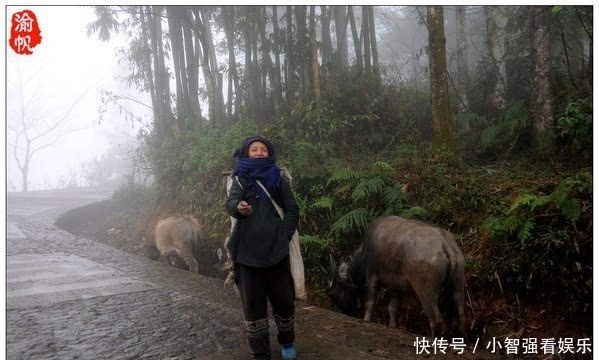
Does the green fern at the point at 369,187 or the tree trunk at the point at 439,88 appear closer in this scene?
the green fern at the point at 369,187

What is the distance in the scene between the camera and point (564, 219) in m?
4.75

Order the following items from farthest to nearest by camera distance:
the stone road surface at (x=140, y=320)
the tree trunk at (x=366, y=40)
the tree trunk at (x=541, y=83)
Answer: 1. the tree trunk at (x=366, y=40)
2. the tree trunk at (x=541, y=83)
3. the stone road surface at (x=140, y=320)

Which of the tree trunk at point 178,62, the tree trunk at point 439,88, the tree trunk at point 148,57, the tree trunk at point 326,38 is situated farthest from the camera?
the tree trunk at point 148,57

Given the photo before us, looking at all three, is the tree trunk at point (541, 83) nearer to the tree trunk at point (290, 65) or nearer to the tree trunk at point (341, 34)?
the tree trunk at point (341, 34)

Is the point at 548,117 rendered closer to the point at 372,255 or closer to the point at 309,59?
the point at 372,255

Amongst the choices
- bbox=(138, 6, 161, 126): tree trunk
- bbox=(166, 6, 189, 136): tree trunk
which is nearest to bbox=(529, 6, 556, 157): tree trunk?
bbox=(166, 6, 189, 136): tree trunk

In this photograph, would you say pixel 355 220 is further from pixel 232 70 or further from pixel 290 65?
pixel 232 70

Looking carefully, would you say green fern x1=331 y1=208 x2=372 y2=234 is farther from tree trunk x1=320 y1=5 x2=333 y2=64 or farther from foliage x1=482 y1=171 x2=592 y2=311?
tree trunk x1=320 y1=5 x2=333 y2=64

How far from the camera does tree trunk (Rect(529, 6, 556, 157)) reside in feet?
22.0

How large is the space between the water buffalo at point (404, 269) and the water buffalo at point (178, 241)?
2.93 metres

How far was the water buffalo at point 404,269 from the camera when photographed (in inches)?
170

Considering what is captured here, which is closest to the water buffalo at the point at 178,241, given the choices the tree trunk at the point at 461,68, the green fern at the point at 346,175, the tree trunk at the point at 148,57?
the green fern at the point at 346,175

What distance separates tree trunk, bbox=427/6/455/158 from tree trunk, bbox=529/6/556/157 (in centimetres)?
121

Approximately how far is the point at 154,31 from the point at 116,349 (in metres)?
11.5
